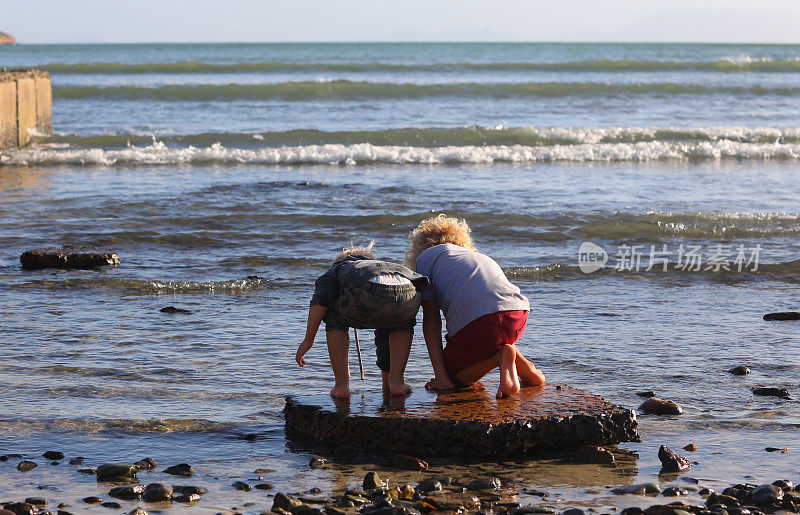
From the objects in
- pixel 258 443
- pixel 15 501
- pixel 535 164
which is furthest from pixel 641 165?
pixel 15 501

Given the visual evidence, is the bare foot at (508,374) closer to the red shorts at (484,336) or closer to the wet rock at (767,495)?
the red shorts at (484,336)

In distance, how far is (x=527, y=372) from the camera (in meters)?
4.61

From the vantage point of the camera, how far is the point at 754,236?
9.60 m

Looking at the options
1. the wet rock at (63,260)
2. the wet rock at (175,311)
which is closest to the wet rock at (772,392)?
the wet rock at (175,311)

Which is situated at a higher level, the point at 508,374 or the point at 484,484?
the point at 508,374

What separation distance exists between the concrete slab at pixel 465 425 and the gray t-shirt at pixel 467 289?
46 centimetres

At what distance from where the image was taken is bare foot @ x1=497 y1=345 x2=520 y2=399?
4.40 meters

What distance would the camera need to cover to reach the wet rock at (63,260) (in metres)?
7.92

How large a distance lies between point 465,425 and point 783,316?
11.2 feet

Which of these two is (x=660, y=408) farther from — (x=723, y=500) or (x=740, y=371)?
(x=723, y=500)

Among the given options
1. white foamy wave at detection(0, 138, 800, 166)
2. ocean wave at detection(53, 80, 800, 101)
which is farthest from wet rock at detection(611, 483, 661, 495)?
ocean wave at detection(53, 80, 800, 101)

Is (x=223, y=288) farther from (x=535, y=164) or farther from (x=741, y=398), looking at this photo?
(x=535, y=164)

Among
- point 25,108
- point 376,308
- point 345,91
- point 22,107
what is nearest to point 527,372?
point 376,308

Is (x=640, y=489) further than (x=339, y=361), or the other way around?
(x=339, y=361)
